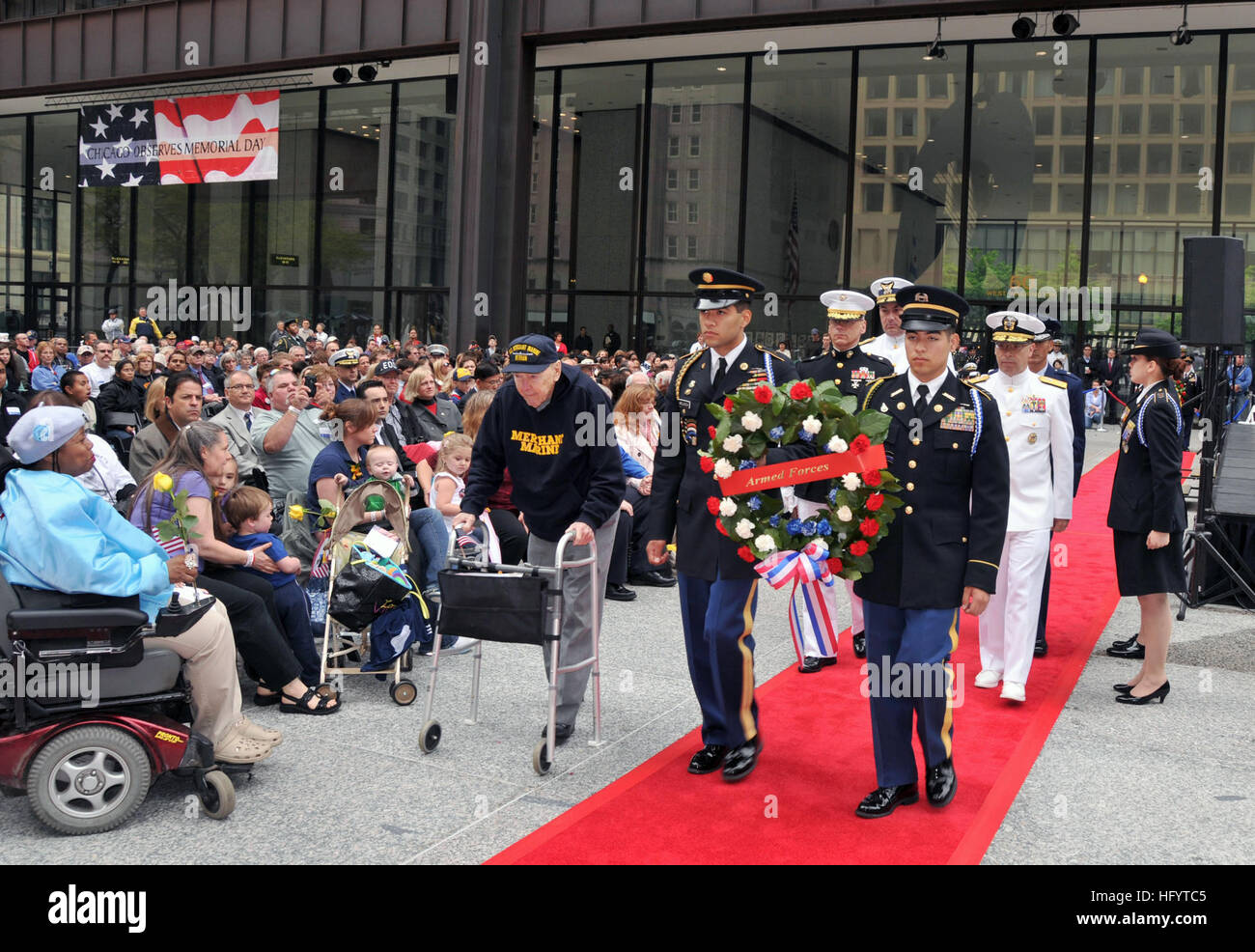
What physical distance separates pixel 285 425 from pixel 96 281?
1060 inches

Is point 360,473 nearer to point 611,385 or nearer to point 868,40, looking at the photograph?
point 611,385

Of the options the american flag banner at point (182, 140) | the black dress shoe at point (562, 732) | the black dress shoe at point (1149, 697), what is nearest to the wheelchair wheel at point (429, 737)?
the black dress shoe at point (562, 732)

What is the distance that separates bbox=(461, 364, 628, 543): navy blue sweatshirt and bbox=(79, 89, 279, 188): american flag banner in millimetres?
19702

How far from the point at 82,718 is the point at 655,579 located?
581cm

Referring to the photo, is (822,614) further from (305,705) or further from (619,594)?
(305,705)

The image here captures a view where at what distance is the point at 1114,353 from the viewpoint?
22.1 meters

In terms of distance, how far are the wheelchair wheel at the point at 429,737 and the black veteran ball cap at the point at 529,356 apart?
→ 1703 mm

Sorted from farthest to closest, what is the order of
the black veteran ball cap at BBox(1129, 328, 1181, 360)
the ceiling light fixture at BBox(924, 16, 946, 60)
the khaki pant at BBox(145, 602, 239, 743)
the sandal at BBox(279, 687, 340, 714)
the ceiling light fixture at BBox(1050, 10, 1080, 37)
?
the ceiling light fixture at BBox(924, 16, 946, 60)
the ceiling light fixture at BBox(1050, 10, 1080, 37)
the black veteran ball cap at BBox(1129, 328, 1181, 360)
the sandal at BBox(279, 687, 340, 714)
the khaki pant at BBox(145, 602, 239, 743)

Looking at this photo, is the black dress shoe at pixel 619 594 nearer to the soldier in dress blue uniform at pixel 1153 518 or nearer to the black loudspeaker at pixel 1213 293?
the soldier in dress blue uniform at pixel 1153 518

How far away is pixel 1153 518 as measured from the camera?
6715 mm

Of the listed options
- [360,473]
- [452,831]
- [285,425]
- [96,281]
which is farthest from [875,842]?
[96,281]

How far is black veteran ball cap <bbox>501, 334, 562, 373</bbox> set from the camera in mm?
5426

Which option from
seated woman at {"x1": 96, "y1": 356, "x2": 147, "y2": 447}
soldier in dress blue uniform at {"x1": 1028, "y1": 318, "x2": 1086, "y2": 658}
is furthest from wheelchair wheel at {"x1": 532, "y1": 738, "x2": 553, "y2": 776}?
seated woman at {"x1": 96, "y1": 356, "x2": 147, "y2": 447}

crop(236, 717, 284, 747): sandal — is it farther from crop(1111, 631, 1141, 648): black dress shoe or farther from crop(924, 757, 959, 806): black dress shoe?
crop(1111, 631, 1141, 648): black dress shoe
